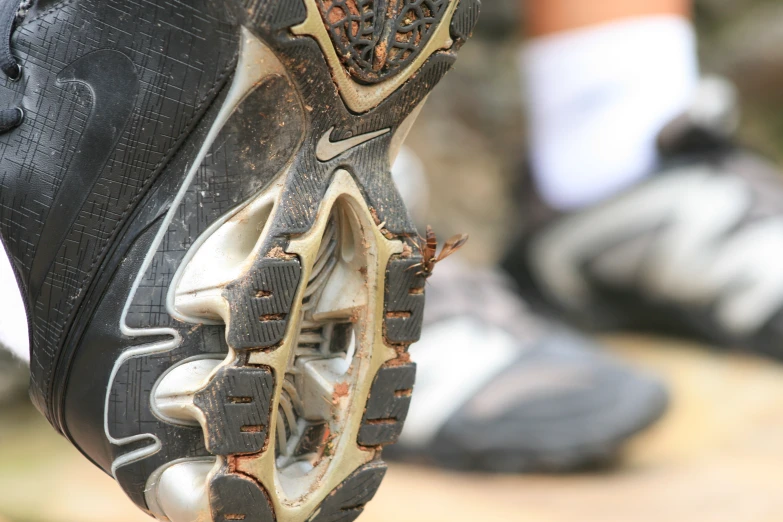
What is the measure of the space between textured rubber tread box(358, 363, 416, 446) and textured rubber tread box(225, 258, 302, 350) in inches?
3.8

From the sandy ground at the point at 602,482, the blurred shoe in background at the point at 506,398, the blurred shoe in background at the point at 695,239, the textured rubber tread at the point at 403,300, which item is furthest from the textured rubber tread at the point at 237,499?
the blurred shoe in background at the point at 695,239

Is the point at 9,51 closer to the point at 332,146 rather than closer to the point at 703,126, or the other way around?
the point at 332,146

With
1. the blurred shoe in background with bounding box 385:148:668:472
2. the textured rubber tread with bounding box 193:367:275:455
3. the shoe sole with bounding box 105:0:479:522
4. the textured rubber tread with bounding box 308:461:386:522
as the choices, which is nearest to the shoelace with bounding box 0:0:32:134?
the shoe sole with bounding box 105:0:479:522

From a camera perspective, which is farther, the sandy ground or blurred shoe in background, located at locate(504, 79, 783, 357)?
blurred shoe in background, located at locate(504, 79, 783, 357)

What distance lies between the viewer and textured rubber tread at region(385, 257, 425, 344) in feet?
2.00

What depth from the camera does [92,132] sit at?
608 mm

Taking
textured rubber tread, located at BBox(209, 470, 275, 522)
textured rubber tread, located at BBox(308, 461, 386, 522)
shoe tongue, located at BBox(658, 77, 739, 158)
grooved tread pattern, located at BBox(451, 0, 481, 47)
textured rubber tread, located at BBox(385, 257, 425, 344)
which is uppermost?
shoe tongue, located at BBox(658, 77, 739, 158)

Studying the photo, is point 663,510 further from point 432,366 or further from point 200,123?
point 200,123

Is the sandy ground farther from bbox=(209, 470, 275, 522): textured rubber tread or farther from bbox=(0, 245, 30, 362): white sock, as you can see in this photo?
bbox=(209, 470, 275, 522): textured rubber tread

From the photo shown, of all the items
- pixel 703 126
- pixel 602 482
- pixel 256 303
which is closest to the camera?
pixel 256 303

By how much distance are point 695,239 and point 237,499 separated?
1316 millimetres

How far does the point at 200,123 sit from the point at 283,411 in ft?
0.67

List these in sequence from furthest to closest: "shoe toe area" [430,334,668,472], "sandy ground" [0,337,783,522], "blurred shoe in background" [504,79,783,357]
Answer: "blurred shoe in background" [504,79,783,357] → "shoe toe area" [430,334,668,472] → "sandy ground" [0,337,783,522]

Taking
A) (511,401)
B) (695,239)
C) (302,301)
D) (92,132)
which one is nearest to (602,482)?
(511,401)
